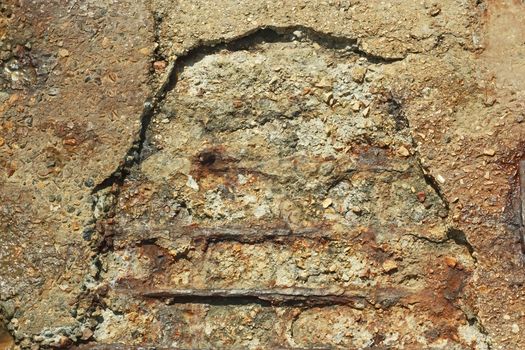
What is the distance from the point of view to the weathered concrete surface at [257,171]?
2457mm

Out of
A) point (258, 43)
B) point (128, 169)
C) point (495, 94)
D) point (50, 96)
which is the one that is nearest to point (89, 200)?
point (128, 169)

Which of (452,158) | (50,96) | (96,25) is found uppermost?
(96,25)

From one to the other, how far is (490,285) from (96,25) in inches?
59.6

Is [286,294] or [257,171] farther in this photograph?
[257,171]

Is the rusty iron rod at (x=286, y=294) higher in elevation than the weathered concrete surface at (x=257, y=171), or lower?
lower

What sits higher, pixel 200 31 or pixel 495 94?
pixel 200 31

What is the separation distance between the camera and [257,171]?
260 centimetres

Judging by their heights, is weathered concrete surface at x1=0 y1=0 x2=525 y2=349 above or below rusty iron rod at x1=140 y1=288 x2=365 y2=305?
above

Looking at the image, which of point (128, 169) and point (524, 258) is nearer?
point (524, 258)

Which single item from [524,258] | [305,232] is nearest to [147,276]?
[305,232]

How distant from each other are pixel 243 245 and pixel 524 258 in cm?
86

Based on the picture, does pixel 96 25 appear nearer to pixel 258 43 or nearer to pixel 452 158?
pixel 258 43

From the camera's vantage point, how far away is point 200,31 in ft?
8.67

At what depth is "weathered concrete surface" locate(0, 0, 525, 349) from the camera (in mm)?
2457
